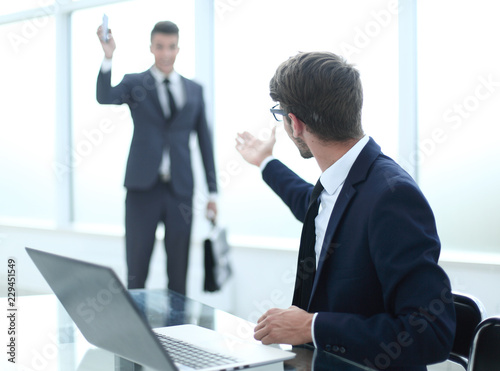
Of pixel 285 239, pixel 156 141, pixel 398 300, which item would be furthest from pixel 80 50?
pixel 398 300

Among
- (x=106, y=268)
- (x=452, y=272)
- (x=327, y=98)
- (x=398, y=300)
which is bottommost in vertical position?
(x=452, y=272)

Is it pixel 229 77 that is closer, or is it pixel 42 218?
pixel 229 77

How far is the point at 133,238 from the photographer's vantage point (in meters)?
3.94

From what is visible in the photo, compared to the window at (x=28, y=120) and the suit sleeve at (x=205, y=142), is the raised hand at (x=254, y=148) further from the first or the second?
the window at (x=28, y=120)

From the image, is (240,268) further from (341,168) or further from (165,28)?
(341,168)

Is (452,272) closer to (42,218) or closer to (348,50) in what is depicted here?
(348,50)

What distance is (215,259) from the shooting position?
388 centimetres

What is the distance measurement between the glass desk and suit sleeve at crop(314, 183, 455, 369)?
63 mm

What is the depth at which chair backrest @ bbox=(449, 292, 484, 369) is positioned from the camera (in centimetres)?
153

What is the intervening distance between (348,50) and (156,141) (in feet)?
4.85

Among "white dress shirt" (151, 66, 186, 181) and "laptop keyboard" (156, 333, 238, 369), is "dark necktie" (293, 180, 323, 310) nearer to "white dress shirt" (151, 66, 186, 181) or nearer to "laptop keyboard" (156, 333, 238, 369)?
"laptop keyboard" (156, 333, 238, 369)
